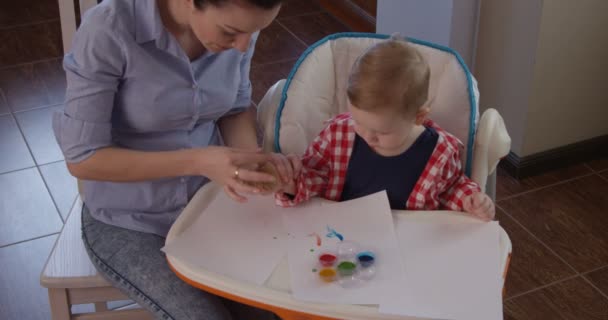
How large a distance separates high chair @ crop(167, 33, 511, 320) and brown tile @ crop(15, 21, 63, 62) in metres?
2.07

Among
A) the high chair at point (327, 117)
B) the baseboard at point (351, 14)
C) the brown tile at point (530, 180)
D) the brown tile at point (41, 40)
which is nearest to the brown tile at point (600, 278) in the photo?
the brown tile at point (530, 180)

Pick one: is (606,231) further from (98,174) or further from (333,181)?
(98,174)

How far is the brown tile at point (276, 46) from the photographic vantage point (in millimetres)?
3211

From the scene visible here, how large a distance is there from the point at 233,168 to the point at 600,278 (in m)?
1.23

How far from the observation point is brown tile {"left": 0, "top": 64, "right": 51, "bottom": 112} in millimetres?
2941

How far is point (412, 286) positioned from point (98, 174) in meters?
0.56

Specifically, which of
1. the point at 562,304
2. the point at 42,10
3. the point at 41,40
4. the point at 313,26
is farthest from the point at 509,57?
the point at 42,10

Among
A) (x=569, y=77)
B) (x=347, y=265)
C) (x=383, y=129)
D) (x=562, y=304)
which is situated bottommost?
(x=562, y=304)

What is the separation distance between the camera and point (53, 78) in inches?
123

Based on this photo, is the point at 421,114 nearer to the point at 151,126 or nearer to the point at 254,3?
the point at 254,3

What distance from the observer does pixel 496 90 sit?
2398mm

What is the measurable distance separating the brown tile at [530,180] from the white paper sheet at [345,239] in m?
1.17

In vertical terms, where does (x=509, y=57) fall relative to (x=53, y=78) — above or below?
above

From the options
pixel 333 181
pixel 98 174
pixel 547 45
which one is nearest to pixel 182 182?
pixel 98 174
